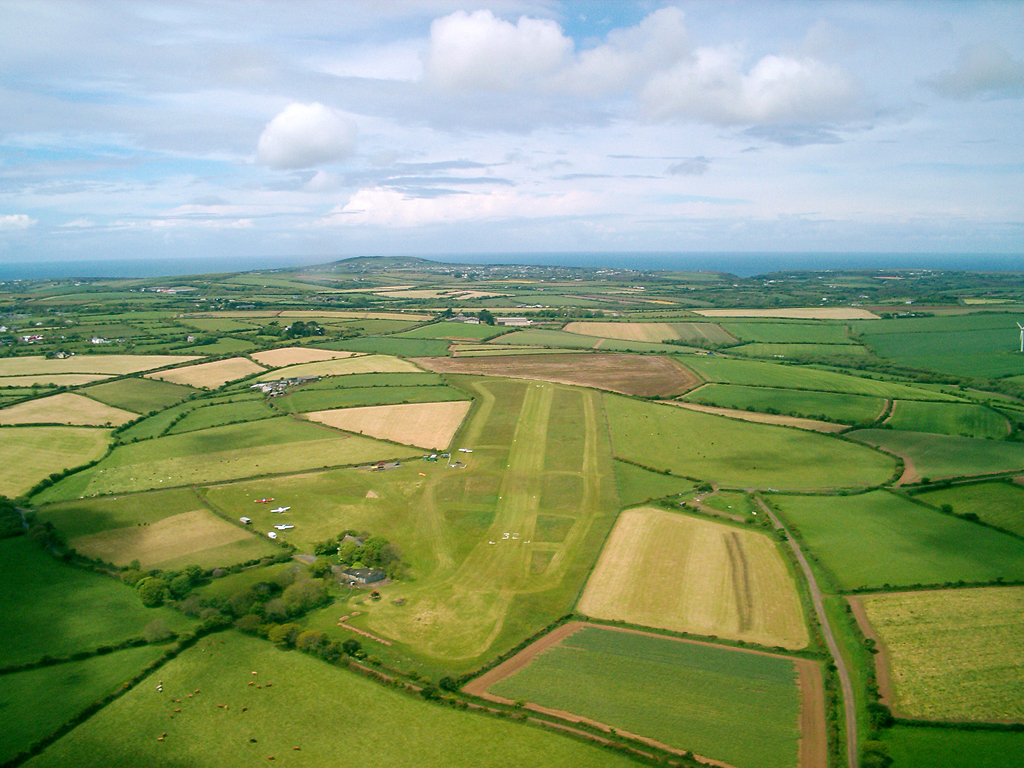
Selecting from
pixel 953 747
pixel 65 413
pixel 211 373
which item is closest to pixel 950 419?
pixel 953 747

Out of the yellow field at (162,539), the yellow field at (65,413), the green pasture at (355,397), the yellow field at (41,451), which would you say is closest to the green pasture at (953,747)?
the yellow field at (162,539)

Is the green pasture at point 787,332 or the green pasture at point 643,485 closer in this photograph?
the green pasture at point 643,485

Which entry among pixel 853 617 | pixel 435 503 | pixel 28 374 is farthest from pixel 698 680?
pixel 28 374

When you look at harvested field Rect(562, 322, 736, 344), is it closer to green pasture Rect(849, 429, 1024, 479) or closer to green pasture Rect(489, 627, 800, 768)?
green pasture Rect(849, 429, 1024, 479)

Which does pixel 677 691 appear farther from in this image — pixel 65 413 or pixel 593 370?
pixel 65 413

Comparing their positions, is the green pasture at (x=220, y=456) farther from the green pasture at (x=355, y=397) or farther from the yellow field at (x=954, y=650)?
the yellow field at (x=954, y=650)

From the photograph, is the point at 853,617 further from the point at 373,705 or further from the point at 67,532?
the point at 67,532
